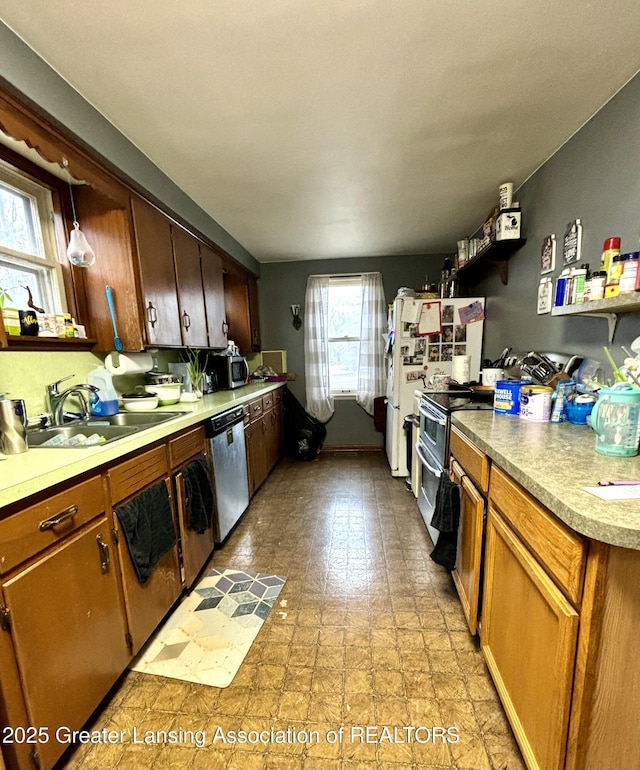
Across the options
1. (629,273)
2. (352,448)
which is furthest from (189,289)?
(352,448)

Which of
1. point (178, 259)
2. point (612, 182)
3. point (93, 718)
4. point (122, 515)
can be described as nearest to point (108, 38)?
point (178, 259)

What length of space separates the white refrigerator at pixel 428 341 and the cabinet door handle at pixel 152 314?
6.30 feet

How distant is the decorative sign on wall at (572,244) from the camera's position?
1.60 metres

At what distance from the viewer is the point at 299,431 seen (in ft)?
12.5

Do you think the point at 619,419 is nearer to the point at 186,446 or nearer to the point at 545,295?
the point at 545,295

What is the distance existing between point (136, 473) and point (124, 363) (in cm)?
88

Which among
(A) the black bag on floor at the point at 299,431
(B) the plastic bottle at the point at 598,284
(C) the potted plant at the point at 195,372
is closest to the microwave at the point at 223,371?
(C) the potted plant at the point at 195,372

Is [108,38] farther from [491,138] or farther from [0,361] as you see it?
[491,138]

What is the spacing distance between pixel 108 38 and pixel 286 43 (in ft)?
1.97

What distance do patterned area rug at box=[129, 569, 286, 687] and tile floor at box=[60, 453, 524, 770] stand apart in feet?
0.16

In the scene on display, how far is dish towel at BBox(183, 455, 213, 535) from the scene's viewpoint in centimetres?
171

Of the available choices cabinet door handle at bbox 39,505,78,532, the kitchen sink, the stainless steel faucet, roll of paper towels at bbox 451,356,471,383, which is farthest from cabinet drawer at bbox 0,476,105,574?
roll of paper towels at bbox 451,356,471,383

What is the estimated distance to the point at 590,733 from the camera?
0.72 m

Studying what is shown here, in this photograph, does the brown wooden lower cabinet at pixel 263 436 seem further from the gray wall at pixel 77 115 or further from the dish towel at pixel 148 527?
the gray wall at pixel 77 115
